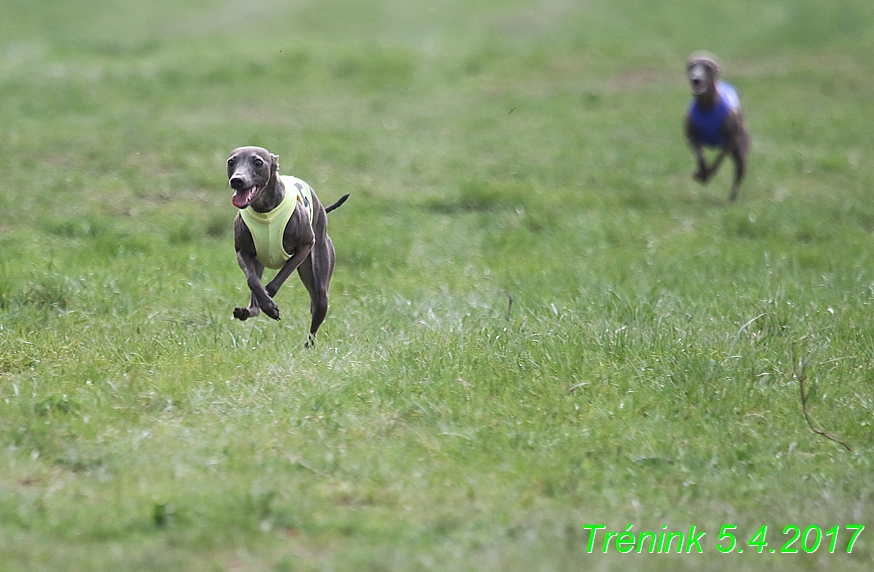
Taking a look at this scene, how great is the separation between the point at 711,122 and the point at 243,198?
8111mm

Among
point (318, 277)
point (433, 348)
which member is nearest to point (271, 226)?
point (318, 277)

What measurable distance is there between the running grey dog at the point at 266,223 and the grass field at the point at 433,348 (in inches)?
16.2

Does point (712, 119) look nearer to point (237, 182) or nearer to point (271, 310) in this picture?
point (271, 310)

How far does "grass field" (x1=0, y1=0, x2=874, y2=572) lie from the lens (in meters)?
4.16

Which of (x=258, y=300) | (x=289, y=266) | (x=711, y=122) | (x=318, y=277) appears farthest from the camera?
(x=711, y=122)

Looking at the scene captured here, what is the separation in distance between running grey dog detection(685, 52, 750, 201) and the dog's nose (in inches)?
315

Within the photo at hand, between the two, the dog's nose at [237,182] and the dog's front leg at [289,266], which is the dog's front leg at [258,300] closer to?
the dog's front leg at [289,266]

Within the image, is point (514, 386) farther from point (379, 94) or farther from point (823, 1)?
point (823, 1)

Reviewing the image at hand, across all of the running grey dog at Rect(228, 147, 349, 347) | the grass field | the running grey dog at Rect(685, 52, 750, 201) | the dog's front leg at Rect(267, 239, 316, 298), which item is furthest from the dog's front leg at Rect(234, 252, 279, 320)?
the running grey dog at Rect(685, 52, 750, 201)

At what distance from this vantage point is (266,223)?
584 centimetres

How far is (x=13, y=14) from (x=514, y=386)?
2273 cm

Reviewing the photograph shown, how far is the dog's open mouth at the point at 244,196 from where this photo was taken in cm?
548

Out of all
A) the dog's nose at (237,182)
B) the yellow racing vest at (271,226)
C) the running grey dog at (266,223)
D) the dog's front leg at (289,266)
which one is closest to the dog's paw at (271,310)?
the running grey dog at (266,223)

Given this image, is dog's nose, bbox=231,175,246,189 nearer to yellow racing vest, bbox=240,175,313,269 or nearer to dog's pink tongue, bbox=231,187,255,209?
dog's pink tongue, bbox=231,187,255,209
